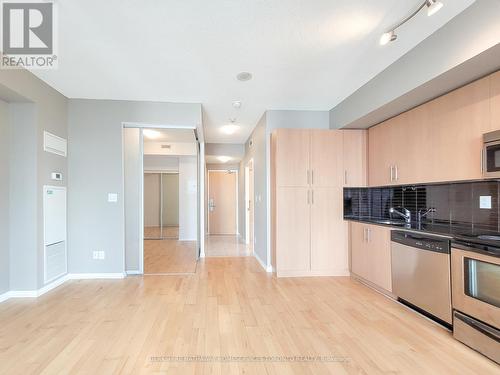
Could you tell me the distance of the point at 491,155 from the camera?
219 cm

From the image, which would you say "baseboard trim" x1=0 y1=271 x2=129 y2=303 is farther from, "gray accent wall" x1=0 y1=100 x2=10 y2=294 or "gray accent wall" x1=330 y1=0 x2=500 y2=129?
"gray accent wall" x1=330 y1=0 x2=500 y2=129

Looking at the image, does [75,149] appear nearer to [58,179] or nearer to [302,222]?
[58,179]

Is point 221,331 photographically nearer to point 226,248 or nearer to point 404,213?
point 404,213

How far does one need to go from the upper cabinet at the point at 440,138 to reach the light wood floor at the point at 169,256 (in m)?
3.37

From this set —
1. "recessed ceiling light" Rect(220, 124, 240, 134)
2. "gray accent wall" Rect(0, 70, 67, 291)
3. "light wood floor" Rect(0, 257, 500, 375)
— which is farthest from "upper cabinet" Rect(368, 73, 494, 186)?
"gray accent wall" Rect(0, 70, 67, 291)

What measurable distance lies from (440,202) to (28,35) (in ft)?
14.8

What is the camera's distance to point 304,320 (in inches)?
104

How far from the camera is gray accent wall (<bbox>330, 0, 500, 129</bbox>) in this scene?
1923mm

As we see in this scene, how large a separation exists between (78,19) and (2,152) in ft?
6.43

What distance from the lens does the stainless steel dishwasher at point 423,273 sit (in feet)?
7.92

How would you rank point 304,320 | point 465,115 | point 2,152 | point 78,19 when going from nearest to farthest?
point 78,19, point 465,115, point 304,320, point 2,152

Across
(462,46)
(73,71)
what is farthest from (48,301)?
(462,46)

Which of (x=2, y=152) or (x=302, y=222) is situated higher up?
(x=2, y=152)

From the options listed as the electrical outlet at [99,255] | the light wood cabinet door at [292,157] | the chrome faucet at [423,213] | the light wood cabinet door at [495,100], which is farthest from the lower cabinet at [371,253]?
the electrical outlet at [99,255]
